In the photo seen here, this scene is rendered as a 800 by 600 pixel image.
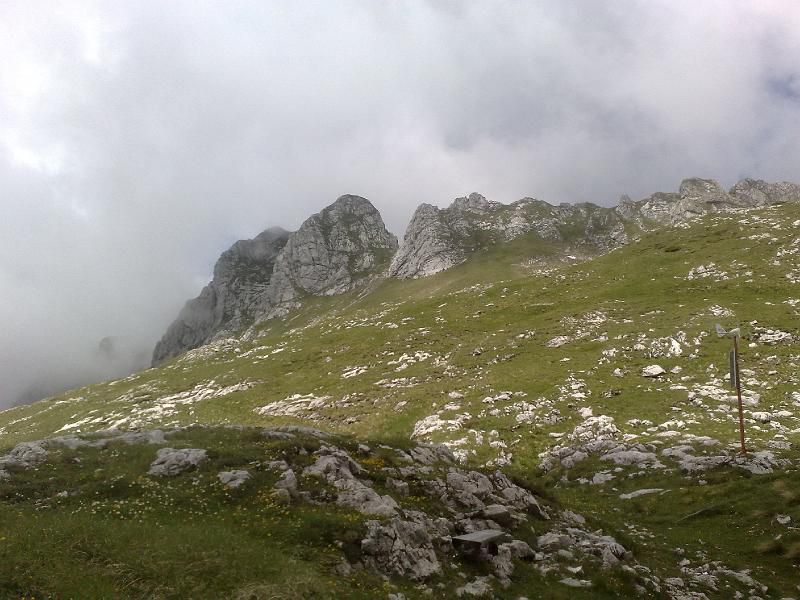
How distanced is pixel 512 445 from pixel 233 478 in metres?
27.1

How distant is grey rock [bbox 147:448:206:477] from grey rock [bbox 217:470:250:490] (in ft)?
6.06

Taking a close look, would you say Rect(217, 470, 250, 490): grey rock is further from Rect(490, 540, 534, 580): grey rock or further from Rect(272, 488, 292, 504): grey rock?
Rect(490, 540, 534, 580): grey rock

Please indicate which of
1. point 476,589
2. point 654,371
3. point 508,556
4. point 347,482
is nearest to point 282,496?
point 347,482

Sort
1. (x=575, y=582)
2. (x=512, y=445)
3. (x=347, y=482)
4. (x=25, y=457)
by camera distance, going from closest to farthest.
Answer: (x=575, y=582)
(x=347, y=482)
(x=25, y=457)
(x=512, y=445)

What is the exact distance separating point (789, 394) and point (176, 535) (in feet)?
151

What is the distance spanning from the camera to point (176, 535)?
51.0 feet

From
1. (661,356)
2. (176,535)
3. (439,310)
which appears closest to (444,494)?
(176,535)

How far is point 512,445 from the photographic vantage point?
4081 centimetres

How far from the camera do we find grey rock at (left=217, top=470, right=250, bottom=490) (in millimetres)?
19913

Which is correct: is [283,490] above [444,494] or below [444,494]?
above

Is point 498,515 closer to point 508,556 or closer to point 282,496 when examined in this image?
point 508,556

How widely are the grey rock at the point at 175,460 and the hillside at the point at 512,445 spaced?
0.60 metres

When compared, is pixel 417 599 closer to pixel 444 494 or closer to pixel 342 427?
pixel 444 494

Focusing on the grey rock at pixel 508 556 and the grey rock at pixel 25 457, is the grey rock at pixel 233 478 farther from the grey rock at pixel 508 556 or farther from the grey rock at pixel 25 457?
the grey rock at pixel 508 556
